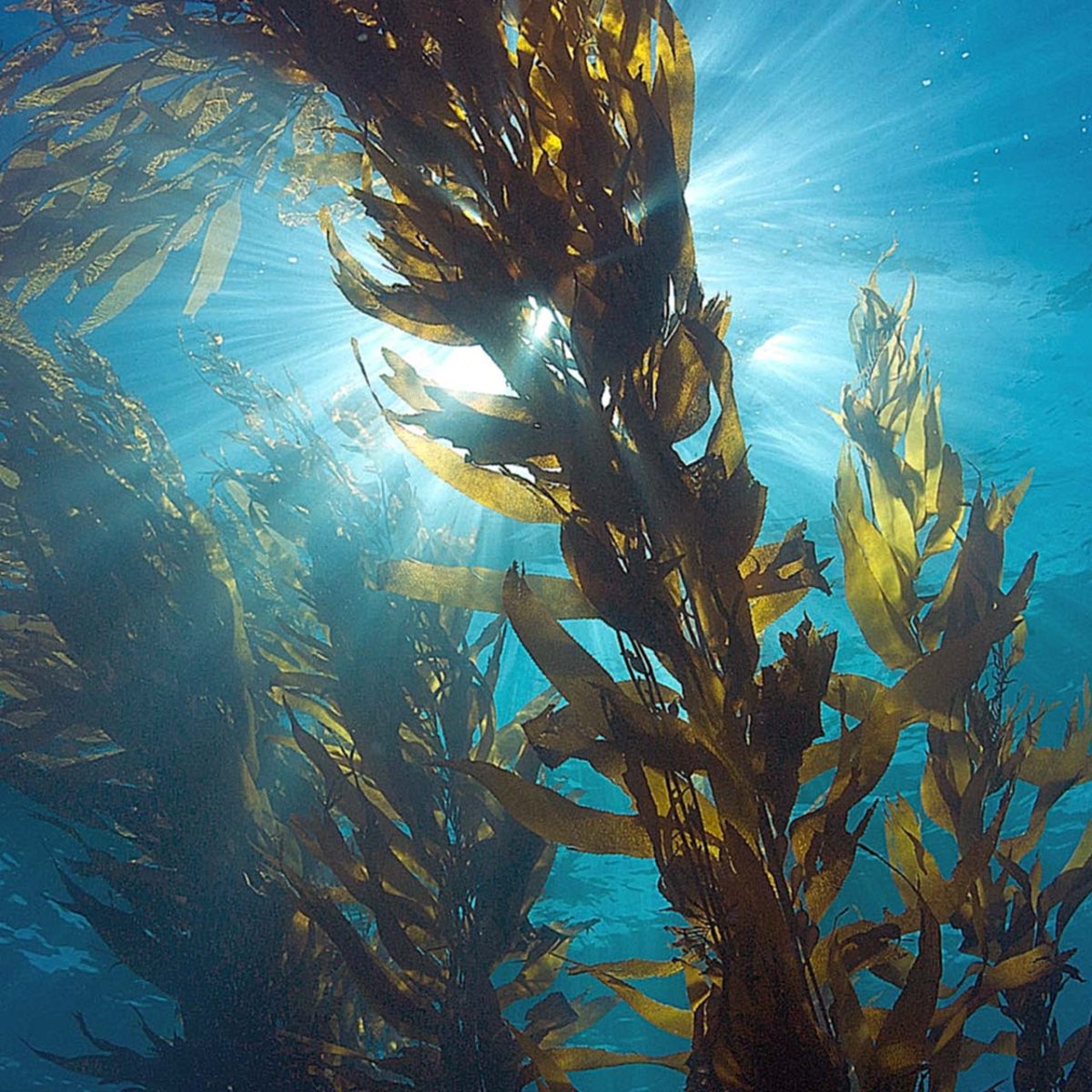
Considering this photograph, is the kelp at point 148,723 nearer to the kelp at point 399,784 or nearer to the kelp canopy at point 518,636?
the kelp canopy at point 518,636

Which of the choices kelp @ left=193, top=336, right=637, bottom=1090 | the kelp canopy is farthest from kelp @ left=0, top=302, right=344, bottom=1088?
kelp @ left=193, top=336, right=637, bottom=1090

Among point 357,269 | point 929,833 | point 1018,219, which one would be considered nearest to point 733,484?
point 357,269

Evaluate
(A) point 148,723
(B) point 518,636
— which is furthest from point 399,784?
(B) point 518,636

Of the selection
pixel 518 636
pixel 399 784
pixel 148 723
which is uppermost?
pixel 148 723

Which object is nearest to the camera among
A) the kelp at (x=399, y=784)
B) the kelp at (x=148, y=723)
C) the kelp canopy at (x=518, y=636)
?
the kelp canopy at (x=518, y=636)

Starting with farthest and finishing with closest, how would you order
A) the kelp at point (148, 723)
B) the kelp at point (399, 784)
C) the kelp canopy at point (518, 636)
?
1. the kelp at point (148, 723)
2. the kelp at point (399, 784)
3. the kelp canopy at point (518, 636)

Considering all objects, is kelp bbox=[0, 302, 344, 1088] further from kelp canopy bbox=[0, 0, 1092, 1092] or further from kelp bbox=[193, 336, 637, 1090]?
kelp bbox=[193, 336, 637, 1090]

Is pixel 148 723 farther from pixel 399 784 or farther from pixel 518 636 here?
pixel 518 636

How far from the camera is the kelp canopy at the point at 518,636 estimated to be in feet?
4.46

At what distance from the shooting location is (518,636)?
4.21 feet

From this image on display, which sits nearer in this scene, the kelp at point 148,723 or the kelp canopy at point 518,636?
the kelp canopy at point 518,636

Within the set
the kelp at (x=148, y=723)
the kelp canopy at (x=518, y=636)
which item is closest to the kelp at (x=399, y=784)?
the kelp canopy at (x=518, y=636)

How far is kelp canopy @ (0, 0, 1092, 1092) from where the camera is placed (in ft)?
4.46

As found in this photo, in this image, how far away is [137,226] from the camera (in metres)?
2.93
